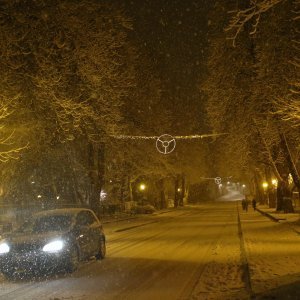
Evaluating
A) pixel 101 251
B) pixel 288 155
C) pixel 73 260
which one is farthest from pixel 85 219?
pixel 288 155

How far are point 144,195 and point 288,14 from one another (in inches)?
2219

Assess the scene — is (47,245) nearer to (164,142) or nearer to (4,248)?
(4,248)

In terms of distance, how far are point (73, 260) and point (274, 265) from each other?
5.12 meters

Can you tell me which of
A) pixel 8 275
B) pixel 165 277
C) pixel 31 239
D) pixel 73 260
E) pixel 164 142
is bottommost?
pixel 165 277

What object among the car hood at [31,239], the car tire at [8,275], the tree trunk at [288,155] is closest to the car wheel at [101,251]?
the car hood at [31,239]

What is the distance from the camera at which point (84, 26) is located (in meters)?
25.7

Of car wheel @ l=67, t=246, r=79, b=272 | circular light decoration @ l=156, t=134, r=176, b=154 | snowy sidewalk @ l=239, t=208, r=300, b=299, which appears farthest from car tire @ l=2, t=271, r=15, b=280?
circular light decoration @ l=156, t=134, r=176, b=154

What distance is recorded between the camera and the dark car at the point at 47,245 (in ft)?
43.6

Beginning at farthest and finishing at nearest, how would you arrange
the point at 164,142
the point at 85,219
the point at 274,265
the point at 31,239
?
1. the point at 164,142
2. the point at 85,219
3. the point at 31,239
4. the point at 274,265

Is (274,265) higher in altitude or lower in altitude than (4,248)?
lower

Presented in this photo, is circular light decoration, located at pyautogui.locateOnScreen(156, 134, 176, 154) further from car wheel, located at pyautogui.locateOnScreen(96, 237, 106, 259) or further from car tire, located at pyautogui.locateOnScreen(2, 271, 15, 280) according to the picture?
car tire, located at pyautogui.locateOnScreen(2, 271, 15, 280)

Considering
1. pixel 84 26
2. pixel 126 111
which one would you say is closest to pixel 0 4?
pixel 84 26

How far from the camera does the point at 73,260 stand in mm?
13852

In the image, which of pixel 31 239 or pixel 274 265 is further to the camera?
pixel 31 239
